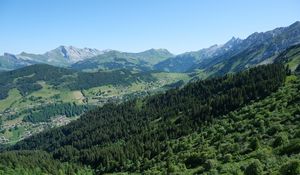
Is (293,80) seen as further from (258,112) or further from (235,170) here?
(235,170)

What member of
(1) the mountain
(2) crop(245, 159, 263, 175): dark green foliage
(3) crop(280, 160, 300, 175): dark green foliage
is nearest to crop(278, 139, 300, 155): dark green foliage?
(1) the mountain

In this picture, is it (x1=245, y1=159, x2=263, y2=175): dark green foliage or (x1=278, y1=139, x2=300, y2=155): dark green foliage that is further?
(x1=278, y1=139, x2=300, y2=155): dark green foliage

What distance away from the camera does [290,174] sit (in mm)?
50594

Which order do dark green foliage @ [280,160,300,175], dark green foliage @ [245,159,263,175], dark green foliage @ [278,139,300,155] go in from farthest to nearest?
dark green foliage @ [278,139,300,155] → dark green foliage @ [245,159,263,175] → dark green foliage @ [280,160,300,175]

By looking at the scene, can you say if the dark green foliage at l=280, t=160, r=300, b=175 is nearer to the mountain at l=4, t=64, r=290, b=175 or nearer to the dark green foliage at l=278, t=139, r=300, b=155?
the mountain at l=4, t=64, r=290, b=175

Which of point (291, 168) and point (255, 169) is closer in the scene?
point (291, 168)

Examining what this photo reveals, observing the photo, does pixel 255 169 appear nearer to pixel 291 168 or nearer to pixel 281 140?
pixel 291 168

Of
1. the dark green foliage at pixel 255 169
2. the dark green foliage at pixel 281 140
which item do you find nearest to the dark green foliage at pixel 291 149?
the dark green foliage at pixel 281 140

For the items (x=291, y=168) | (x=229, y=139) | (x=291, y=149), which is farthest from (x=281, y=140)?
(x=229, y=139)

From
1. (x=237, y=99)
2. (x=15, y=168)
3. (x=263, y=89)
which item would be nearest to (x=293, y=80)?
(x=263, y=89)

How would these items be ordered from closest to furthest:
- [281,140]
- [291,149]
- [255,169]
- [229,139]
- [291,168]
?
[291,168] → [255,169] → [291,149] → [281,140] → [229,139]

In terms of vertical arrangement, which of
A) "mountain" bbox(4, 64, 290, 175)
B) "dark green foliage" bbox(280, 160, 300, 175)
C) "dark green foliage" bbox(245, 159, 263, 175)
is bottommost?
"mountain" bbox(4, 64, 290, 175)

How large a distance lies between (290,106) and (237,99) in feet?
159

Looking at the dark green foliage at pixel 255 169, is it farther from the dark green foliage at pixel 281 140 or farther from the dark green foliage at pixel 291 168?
the dark green foliage at pixel 281 140
